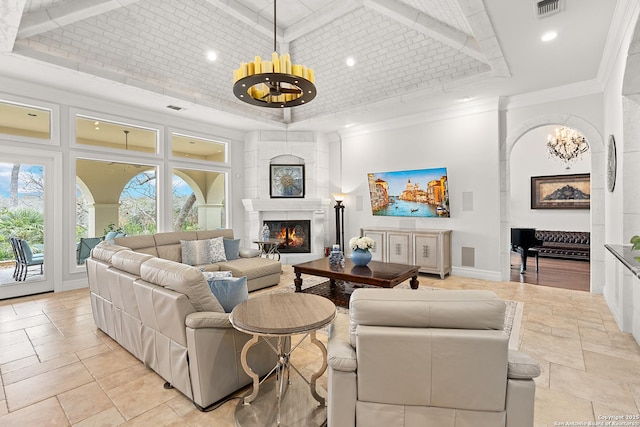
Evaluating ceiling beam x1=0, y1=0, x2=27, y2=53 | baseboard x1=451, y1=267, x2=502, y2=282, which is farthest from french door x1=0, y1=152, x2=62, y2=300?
baseboard x1=451, y1=267, x2=502, y2=282

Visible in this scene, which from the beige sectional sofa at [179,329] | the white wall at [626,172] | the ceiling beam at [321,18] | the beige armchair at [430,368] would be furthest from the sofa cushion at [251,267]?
the white wall at [626,172]

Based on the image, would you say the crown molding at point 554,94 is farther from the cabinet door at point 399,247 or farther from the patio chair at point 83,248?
the patio chair at point 83,248

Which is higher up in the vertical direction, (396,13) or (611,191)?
(396,13)

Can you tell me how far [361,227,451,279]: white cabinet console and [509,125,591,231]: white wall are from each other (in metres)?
3.80

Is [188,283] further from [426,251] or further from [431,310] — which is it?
[426,251]

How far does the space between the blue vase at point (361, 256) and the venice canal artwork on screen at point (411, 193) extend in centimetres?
227

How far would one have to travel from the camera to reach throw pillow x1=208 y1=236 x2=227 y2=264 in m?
4.93

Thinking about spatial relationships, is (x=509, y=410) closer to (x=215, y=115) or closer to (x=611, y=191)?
(x=611, y=191)

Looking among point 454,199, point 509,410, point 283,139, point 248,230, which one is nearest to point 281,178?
point 283,139

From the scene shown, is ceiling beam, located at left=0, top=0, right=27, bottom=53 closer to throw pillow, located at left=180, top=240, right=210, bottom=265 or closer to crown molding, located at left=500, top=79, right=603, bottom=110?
throw pillow, located at left=180, top=240, right=210, bottom=265

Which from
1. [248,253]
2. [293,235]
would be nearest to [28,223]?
[248,253]

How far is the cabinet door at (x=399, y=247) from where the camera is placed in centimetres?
585

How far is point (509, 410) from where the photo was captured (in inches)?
56.6

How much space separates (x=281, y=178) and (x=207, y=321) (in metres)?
5.59
